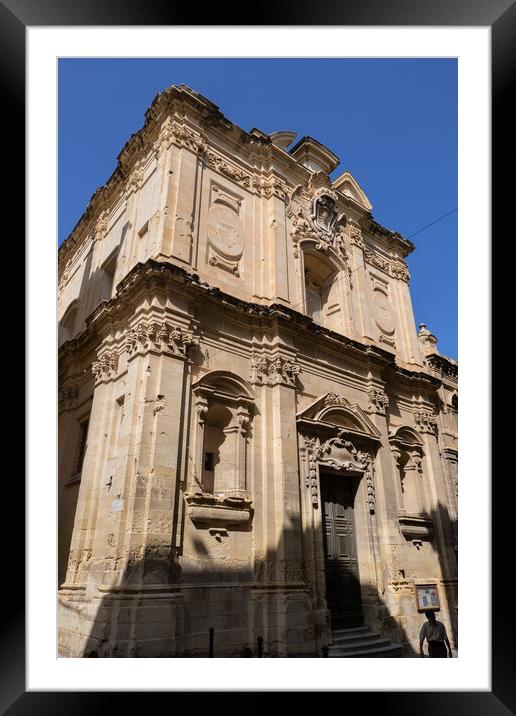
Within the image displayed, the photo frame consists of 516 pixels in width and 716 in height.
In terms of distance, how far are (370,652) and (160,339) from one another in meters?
7.48

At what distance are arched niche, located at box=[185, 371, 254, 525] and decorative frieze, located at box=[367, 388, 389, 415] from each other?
14.2ft

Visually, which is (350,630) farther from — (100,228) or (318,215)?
(100,228)

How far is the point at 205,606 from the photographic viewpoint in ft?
25.8

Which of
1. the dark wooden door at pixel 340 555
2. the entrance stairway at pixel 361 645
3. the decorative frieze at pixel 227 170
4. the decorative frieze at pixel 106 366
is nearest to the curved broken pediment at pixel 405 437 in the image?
the dark wooden door at pixel 340 555

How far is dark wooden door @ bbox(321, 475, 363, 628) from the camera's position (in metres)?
10.2

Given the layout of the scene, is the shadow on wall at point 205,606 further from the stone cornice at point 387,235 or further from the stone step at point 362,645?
the stone cornice at point 387,235

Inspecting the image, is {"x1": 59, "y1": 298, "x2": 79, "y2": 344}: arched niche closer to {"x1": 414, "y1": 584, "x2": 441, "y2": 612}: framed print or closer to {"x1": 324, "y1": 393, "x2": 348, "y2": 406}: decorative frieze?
{"x1": 324, "y1": 393, "x2": 348, "y2": 406}: decorative frieze

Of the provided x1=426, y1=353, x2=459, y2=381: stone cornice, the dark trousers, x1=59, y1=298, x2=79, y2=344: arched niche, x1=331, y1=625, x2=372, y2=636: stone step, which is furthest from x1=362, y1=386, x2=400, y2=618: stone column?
x1=59, y1=298, x2=79, y2=344: arched niche

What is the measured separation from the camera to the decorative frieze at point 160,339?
883cm

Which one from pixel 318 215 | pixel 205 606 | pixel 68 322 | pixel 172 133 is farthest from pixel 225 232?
pixel 205 606

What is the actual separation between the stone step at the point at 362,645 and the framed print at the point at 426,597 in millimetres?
1614

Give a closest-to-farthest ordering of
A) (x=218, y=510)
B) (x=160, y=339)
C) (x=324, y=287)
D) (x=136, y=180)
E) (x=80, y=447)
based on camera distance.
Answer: (x=218, y=510) → (x=160, y=339) → (x=80, y=447) → (x=136, y=180) → (x=324, y=287)
